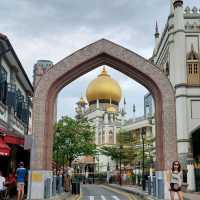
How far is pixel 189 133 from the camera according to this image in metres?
32.9

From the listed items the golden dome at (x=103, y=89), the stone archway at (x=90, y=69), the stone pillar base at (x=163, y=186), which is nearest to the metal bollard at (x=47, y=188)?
the stone archway at (x=90, y=69)

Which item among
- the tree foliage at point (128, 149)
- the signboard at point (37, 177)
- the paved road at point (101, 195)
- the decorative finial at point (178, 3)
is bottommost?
the paved road at point (101, 195)

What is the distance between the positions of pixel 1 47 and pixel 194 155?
19.6m

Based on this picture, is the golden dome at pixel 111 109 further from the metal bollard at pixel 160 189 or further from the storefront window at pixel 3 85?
the metal bollard at pixel 160 189

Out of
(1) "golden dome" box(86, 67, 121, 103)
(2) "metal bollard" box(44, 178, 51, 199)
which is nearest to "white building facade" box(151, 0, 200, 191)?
(2) "metal bollard" box(44, 178, 51, 199)

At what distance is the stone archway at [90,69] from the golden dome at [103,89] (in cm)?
5947

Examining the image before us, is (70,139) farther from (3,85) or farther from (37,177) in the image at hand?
(37,177)

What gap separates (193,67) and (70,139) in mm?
15539

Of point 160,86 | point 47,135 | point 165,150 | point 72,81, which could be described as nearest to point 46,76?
point 72,81

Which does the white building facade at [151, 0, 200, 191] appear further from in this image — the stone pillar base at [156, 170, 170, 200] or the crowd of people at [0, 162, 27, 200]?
the crowd of people at [0, 162, 27, 200]

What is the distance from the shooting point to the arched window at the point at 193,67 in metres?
34.0

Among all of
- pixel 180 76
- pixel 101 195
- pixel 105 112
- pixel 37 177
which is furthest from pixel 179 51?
pixel 105 112

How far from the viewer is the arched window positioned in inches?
1340

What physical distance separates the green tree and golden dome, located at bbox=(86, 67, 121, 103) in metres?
35.2
